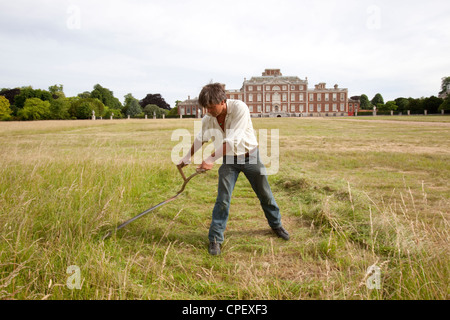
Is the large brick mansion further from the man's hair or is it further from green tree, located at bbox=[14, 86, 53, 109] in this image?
the man's hair

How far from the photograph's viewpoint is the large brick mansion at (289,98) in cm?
9806

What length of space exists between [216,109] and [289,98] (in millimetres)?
100013

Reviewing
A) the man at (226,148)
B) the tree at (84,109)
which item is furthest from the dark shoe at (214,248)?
the tree at (84,109)

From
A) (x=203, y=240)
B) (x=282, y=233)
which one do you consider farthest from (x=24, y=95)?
(x=282, y=233)

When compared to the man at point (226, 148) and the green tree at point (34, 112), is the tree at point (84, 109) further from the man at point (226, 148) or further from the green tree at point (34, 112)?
the man at point (226, 148)

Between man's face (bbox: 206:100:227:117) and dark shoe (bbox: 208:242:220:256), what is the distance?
1.45 meters

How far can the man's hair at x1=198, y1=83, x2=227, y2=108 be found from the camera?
310cm

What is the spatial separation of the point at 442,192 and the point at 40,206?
644 cm

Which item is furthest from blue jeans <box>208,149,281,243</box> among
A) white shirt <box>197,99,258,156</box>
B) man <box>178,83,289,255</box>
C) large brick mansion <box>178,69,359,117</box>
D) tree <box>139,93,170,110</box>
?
tree <box>139,93,170,110</box>

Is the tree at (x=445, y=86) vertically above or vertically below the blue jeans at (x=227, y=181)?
above

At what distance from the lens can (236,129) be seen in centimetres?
324
